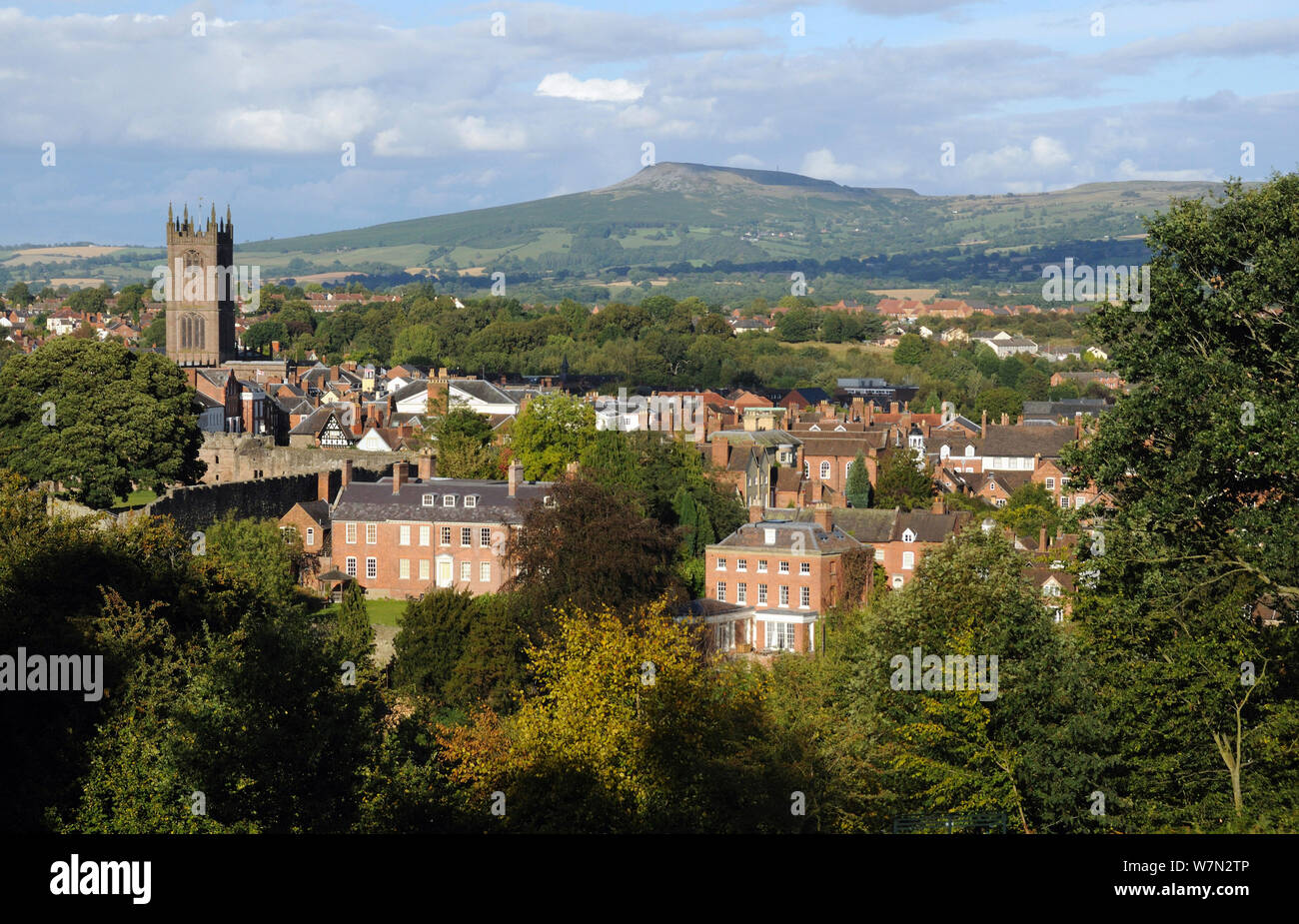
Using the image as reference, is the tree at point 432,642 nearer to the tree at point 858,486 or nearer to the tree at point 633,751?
the tree at point 633,751

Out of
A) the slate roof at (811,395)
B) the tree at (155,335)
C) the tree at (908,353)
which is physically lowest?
the slate roof at (811,395)

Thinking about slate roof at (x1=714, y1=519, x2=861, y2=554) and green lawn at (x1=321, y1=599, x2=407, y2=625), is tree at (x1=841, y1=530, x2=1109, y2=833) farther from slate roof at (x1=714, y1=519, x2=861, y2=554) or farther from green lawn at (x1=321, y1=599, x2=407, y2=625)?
slate roof at (x1=714, y1=519, x2=861, y2=554)

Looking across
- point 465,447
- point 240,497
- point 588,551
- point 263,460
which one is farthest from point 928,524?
point 263,460

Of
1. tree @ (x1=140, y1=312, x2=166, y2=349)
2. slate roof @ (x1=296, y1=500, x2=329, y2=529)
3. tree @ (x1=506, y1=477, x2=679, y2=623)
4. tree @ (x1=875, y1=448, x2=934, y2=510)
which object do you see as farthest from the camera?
tree @ (x1=140, y1=312, x2=166, y2=349)

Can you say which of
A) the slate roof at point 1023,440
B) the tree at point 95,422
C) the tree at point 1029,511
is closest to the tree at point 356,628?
the tree at point 95,422

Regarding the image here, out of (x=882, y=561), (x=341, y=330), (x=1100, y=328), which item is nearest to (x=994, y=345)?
(x=341, y=330)

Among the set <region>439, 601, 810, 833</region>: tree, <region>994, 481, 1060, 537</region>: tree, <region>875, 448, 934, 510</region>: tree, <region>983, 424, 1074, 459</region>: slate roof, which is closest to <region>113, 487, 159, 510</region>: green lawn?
<region>875, 448, 934, 510</region>: tree

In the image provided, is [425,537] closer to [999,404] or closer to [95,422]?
[95,422]
